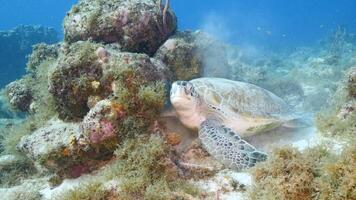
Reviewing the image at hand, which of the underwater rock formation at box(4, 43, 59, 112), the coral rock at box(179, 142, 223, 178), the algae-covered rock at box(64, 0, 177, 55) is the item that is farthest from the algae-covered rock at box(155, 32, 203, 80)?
the coral rock at box(179, 142, 223, 178)

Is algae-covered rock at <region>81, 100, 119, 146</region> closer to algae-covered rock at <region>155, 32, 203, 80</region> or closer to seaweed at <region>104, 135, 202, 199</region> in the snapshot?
seaweed at <region>104, 135, 202, 199</region>

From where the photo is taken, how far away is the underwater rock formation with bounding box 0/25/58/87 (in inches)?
902

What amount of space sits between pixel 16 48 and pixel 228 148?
23.9m

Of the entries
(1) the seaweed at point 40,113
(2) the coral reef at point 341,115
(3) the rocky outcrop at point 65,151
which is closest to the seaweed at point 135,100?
(3) the rocky outcrop at point 65,151

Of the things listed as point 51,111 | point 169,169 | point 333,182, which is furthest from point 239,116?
point 51,111

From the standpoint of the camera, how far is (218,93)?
5.79 metres

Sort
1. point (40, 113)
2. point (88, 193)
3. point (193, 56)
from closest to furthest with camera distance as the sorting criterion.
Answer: point (88, 193)
point (40, 113)
point (193, 56)

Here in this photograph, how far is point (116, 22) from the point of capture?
7.01 metres

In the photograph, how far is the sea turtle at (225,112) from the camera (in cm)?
473

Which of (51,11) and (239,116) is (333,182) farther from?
(51,11)

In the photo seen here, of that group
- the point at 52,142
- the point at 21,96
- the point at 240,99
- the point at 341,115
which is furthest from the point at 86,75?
the point at 341,115

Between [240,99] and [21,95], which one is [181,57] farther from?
[21,95]

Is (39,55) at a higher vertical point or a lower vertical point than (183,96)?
higher

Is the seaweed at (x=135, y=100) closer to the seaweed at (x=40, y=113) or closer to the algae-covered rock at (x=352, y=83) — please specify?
the seaweed at (x=40, y=113)
